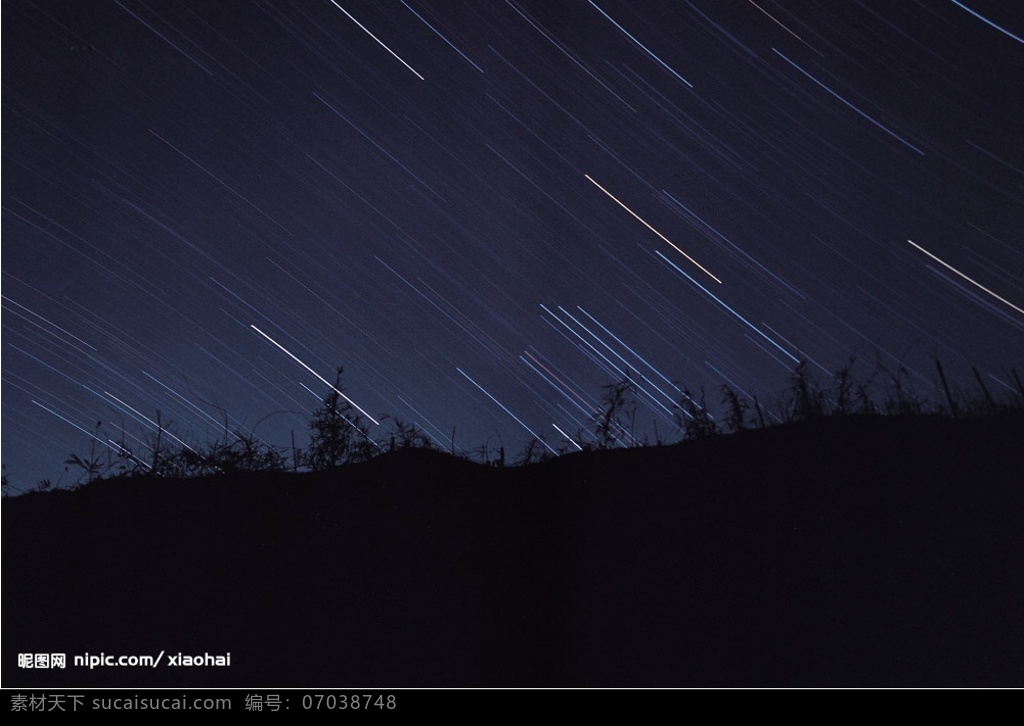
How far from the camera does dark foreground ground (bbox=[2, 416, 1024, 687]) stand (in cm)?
276

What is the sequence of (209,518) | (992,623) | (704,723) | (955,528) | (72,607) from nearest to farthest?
1. (704,723)
2. (992,623)
3. (955,528)
4. (72,607)
5. (209,518)

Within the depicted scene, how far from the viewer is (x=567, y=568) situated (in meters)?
3.41

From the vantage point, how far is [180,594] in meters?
3.26

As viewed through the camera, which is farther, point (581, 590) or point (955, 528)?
point (581, 590)

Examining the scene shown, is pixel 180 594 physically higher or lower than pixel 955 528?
higher

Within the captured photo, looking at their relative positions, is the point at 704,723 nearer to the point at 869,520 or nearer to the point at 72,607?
the point at 869,520

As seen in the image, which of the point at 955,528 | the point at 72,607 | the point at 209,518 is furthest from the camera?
the point at 209,518

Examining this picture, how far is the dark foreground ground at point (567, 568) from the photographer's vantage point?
2758mm

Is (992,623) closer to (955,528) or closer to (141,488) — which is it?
(955,528)

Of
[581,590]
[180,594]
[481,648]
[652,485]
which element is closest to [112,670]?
[180,594]

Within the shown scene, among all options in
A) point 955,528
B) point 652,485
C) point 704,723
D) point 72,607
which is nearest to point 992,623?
point 955,528

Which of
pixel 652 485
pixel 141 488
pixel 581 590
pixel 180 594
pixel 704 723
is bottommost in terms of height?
pixel 704 723

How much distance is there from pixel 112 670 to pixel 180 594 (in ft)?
1.63

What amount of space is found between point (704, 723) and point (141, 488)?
148 inches
